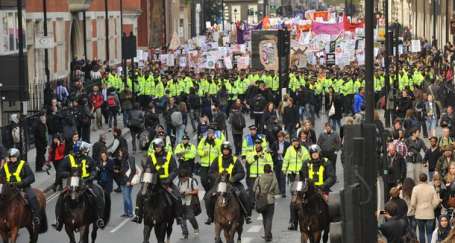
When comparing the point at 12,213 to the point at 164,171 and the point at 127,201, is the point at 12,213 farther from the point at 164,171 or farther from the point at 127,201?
the point at 127,201

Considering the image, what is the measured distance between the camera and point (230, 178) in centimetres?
2494

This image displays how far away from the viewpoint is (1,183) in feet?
79.9

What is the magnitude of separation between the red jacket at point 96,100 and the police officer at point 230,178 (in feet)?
75.0

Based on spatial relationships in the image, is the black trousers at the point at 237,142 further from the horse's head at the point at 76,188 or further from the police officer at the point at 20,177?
the horse's head at the point at 76,188

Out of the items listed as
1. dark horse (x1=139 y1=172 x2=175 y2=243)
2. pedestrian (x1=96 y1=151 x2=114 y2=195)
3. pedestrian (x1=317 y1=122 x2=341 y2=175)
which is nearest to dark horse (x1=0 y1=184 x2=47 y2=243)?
dark horse (x1=139 y1=172 x2=175 y2=243)

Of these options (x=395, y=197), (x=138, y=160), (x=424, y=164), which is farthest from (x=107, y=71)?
(x=395, y=197)

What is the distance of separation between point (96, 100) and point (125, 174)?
64.3ft

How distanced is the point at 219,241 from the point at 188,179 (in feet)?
5.18

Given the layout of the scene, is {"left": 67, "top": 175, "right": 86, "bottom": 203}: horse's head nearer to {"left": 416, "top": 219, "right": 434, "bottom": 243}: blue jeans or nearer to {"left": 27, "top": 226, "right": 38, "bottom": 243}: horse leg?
{"left": 27, "top": 226, "right": 38, "bottom": 243}: horse leg

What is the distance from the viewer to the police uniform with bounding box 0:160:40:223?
80.7 feet

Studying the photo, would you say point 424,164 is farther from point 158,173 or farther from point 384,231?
point 384,231

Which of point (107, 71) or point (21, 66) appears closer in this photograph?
point (21, 66)

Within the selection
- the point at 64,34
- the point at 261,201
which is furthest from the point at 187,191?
the point at 64,34

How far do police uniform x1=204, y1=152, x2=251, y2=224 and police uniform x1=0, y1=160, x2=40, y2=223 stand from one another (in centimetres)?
268
